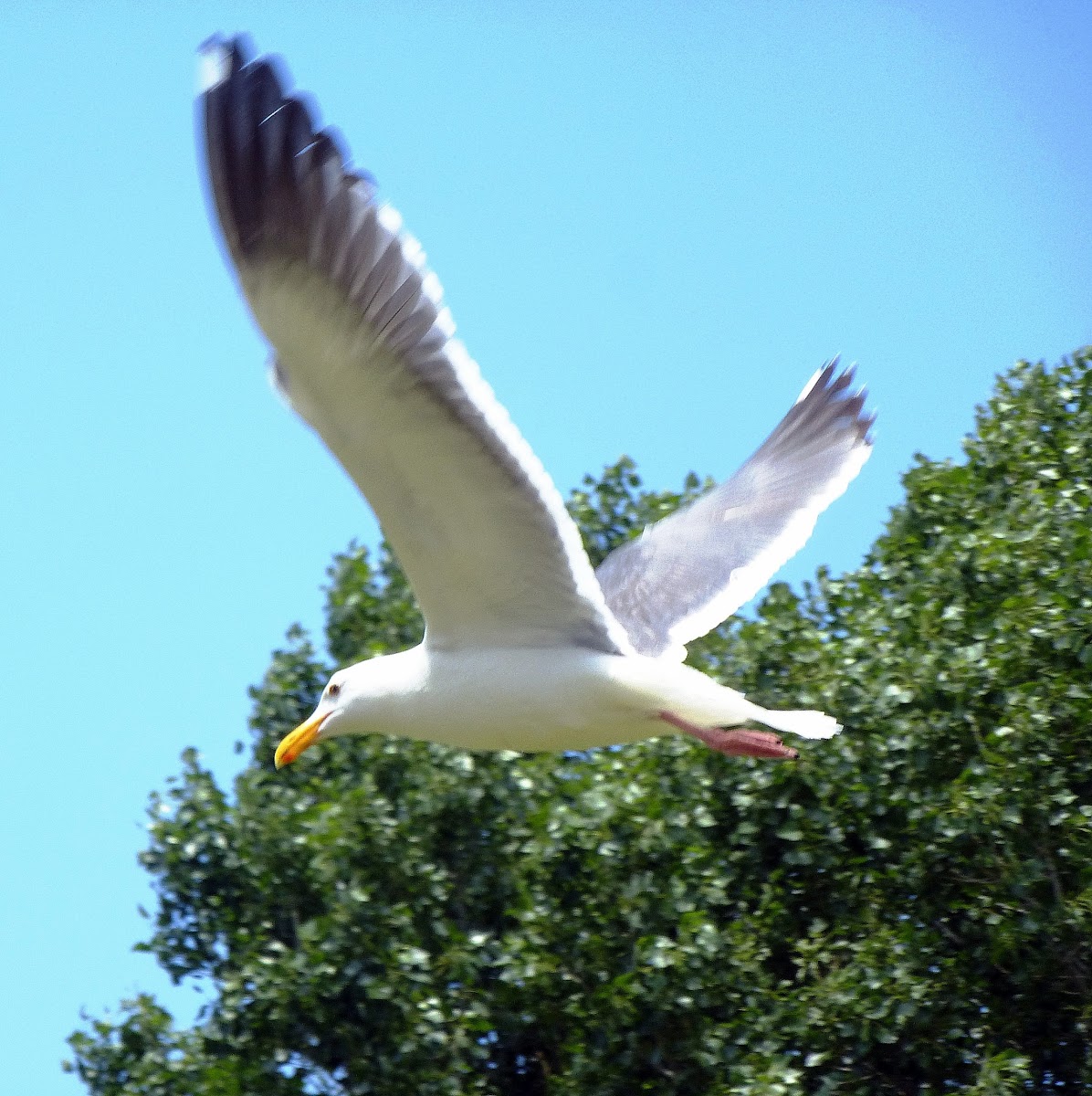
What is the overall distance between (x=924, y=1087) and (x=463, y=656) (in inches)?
135

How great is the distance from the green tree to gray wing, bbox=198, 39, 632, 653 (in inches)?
137

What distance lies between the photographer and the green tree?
8.55m

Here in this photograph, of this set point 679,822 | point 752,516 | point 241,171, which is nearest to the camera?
point 241,171

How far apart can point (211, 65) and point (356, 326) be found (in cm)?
76

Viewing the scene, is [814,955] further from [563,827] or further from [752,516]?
[752,516]

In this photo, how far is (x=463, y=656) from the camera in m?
6.32

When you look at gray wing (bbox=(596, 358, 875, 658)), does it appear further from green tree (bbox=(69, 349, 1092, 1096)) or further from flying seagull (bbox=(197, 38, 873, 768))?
green tree (bbox=(69, 349, 1092, 1096))

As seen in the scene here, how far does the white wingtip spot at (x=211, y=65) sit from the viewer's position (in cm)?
517

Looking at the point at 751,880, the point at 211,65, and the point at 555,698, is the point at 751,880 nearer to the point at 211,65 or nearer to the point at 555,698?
the point at 555,698

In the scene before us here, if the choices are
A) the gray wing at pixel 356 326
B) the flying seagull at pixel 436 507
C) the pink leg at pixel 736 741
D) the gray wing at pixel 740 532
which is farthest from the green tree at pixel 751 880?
the gray wing at pixel 356 326

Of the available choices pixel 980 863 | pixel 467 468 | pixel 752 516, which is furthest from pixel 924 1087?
pixel 467 468

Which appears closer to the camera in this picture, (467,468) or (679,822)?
(467,468)

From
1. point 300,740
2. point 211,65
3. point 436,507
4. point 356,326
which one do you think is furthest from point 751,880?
point 211,65

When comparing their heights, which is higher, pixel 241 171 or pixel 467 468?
pixel 241 171
